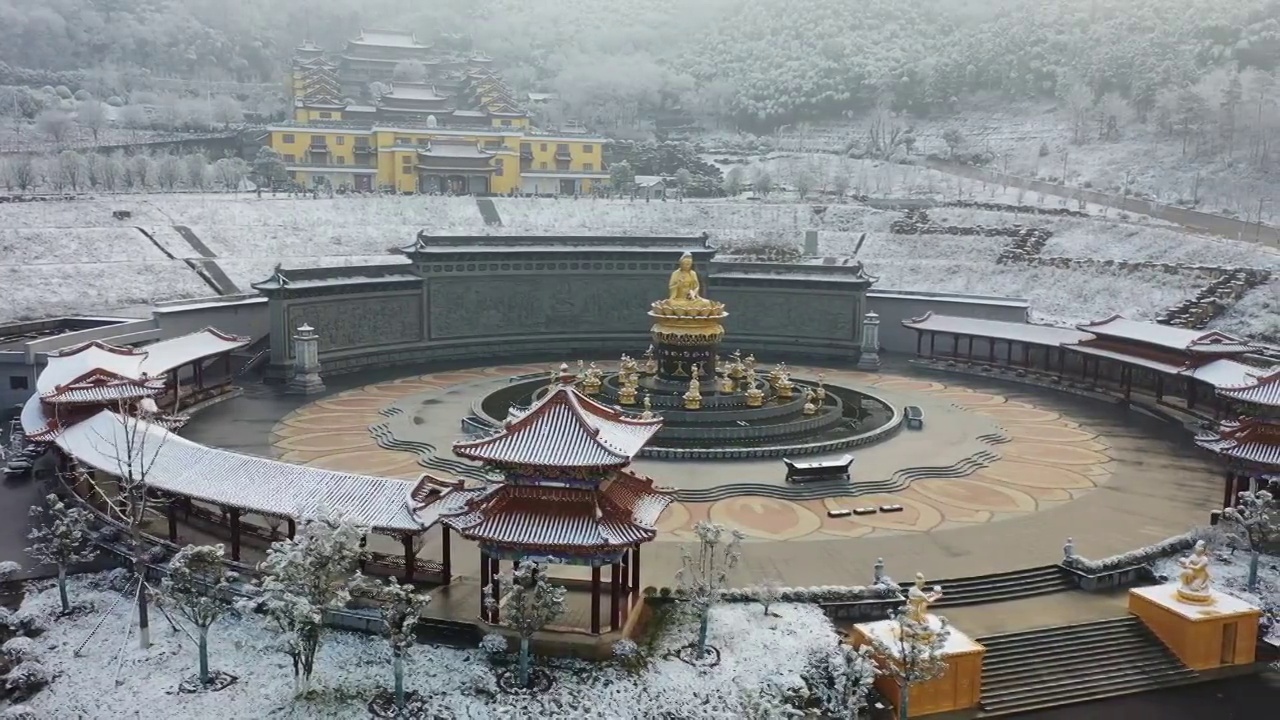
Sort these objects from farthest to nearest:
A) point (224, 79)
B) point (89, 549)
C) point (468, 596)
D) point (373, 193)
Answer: point (224, 79) → point (373, 193) → point (89, 549) → point (468, 596)

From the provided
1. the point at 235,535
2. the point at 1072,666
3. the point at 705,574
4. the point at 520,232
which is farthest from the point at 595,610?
the point at 520,232

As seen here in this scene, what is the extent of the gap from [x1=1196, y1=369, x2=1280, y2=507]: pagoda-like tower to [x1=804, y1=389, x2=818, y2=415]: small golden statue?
37.1 feet

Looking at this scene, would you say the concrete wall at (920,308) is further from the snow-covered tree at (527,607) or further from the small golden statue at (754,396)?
the snow-covered tree at (527,607)

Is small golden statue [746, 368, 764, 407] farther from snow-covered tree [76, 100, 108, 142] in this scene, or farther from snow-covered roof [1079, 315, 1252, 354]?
snow-covered tree [76, 100, 108, 142]

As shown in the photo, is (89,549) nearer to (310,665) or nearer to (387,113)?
(310,665)

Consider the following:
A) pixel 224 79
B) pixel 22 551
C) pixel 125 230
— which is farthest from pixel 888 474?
pixel 224 79

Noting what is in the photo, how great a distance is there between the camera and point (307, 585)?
15.5 metres

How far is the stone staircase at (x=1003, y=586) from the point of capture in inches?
750

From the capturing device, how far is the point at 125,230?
54156 mm

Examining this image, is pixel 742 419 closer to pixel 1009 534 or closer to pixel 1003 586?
pixel 1009 534

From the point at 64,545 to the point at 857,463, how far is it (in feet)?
63.2

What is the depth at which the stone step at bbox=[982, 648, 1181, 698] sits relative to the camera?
16.6 m

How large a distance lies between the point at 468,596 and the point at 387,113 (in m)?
77.6

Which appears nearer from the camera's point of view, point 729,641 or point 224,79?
point 729,641
